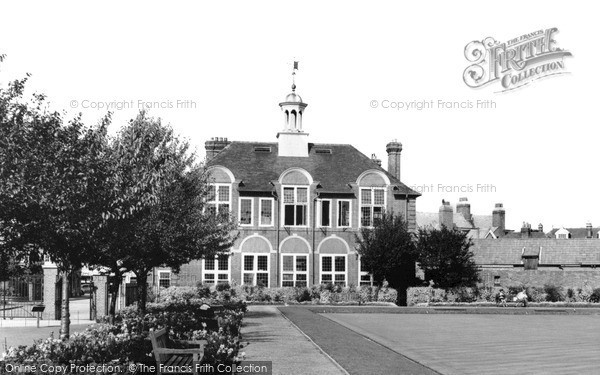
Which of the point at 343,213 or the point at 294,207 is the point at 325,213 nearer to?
the point at 343,213

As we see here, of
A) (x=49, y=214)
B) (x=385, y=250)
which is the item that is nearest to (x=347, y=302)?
(x=385, y=250)

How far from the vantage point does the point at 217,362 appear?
14.7 metres

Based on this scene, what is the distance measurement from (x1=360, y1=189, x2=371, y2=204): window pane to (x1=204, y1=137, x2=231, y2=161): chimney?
1138 cm

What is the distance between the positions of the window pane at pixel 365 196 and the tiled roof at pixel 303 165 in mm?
946

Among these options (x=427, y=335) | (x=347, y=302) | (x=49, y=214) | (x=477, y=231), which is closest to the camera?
(x=49, y=214)

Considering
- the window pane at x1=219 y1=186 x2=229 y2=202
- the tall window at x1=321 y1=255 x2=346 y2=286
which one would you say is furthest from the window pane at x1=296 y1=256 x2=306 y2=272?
the window pane at x1=219 y1=186 x2=229 y2=202

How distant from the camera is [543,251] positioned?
68875mm

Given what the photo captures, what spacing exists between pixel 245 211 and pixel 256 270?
408cm

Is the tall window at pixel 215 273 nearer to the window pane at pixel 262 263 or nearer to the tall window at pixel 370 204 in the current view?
the window pane at pixel 262 263

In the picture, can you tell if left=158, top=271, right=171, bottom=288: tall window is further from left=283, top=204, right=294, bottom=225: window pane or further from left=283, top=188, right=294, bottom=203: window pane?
left=283, top=188, right=294, bottom=203: window pane

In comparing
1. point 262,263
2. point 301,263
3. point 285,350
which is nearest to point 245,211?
point 262,263

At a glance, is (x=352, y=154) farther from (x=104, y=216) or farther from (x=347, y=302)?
(x=104, y=216)

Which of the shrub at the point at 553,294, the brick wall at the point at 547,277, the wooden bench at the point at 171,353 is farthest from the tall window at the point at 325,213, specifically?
the wooden bench at the point at 171,353

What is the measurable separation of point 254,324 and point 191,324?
9806mm
